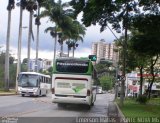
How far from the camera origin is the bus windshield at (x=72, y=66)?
3338 centimetres

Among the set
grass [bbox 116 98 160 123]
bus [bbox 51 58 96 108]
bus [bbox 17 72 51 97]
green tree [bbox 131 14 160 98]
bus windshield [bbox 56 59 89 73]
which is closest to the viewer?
grass [bbox 116 98 160 123]

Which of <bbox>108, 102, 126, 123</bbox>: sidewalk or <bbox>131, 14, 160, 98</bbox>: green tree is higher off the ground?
<bbox>131, 14, 160, 98</bbox>: green tree

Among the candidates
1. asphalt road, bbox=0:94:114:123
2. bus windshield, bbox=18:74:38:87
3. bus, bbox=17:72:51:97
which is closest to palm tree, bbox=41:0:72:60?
bus, bbox=17:72:51:97

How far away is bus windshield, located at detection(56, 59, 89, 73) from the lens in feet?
109

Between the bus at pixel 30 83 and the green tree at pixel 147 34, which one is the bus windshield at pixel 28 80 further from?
the green tree at pixel 147 34

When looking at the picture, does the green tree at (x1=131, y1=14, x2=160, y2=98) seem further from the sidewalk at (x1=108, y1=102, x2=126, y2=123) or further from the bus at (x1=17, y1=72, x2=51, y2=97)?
the bus at (x1=17, y1=72, x2=51, y2=97)

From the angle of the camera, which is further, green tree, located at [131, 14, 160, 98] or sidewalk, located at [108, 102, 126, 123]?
green tree, located at [131, 14, 160, 98]

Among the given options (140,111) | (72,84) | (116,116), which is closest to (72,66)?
(72,84)

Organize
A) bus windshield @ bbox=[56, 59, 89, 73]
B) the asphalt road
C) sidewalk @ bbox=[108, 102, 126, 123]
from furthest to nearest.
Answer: bus windshield @ bbox=[56, 59, 89, 73], sidewalk @ bbox=[108, 102, 126, 123], the asphalt road

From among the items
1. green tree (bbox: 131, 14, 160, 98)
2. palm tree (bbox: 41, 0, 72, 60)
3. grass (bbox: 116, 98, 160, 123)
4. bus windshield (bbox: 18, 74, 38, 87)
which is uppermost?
palm tree (bbox: 41, 0, 72, 60)

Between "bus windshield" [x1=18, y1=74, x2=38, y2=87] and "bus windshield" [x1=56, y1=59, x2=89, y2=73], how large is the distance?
24082mm

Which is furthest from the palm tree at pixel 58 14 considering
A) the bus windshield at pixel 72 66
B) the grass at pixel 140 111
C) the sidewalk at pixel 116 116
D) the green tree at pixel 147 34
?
the sidewalk at pixel 116 116

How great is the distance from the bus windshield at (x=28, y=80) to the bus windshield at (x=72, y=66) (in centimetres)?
2408

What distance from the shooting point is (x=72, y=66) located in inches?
1320
